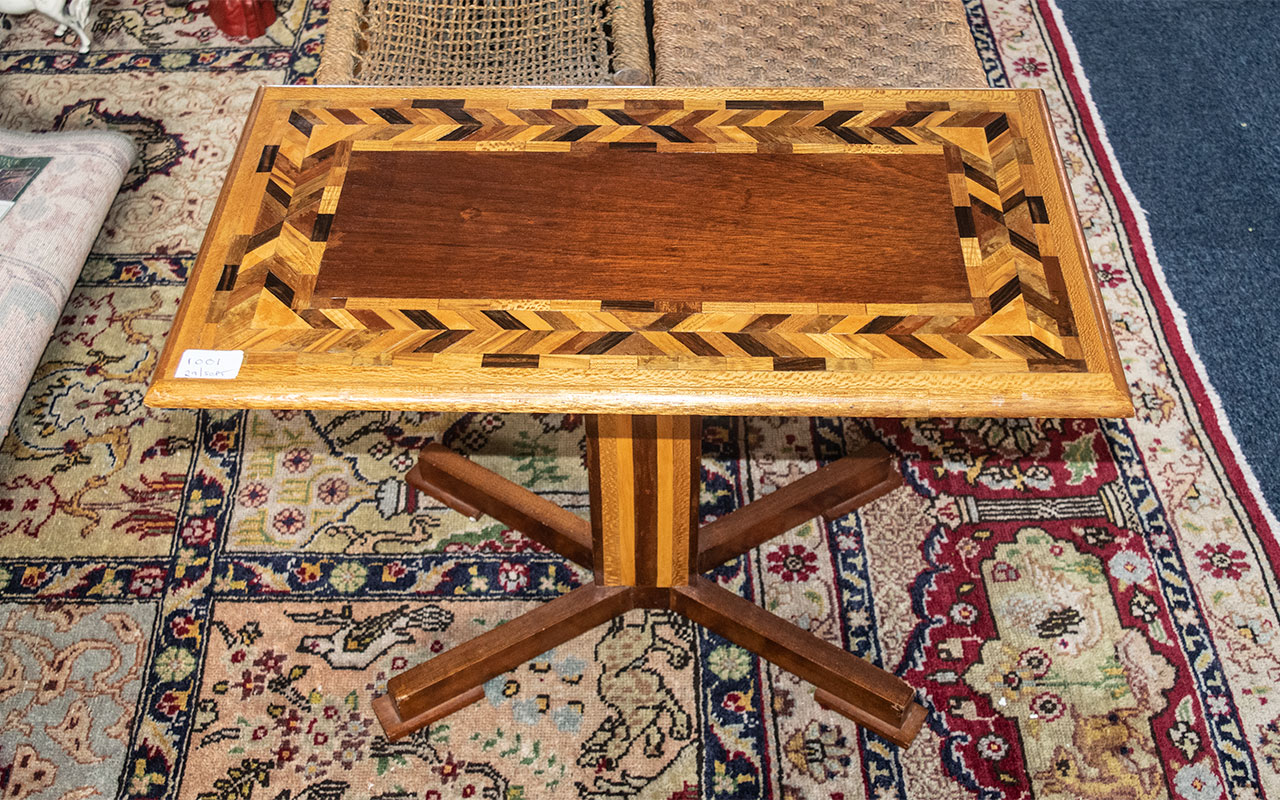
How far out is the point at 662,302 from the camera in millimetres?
1246

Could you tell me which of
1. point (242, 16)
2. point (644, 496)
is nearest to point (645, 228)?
point (644, 496)

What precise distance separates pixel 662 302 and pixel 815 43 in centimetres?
104

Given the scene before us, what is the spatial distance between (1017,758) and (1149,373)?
968mm

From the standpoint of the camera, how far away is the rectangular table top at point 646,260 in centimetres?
117

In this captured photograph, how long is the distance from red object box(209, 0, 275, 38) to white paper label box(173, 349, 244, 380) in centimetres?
209

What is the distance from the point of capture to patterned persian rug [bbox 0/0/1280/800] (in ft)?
5.49

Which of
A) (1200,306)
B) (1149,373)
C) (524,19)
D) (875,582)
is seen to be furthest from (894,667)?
(524,19)

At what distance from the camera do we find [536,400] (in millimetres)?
1151

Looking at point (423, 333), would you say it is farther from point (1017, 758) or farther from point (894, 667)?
point (1017, 758)

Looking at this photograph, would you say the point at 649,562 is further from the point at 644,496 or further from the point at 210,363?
the point at 210,363

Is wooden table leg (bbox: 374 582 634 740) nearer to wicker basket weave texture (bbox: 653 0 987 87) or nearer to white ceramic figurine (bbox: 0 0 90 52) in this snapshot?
wicker basket weave texture (bbox: 653 0 987 87)

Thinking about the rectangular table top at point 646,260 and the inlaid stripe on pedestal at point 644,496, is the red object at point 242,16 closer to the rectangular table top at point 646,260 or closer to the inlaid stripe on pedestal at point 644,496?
the rectangular table top at point 646,260

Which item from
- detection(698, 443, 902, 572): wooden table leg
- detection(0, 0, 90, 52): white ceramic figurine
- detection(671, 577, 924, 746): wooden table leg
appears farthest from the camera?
detection(0, 0, 90, 52): white ceramic figurine

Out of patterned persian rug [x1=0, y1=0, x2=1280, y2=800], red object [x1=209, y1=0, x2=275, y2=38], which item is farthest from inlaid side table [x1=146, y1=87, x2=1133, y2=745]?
red object [x1=209, y1=0, x2=275, y2=38]
